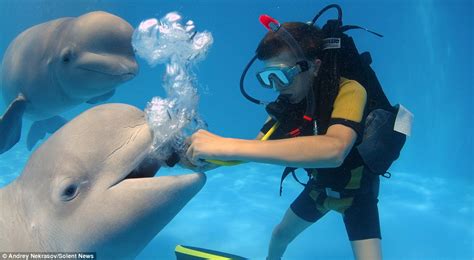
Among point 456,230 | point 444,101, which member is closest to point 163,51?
point 456,230

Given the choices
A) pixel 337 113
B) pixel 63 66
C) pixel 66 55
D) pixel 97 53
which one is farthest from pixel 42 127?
pixel 337 113

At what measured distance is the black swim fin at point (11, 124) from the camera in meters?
6.25

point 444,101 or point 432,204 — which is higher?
point 444,101

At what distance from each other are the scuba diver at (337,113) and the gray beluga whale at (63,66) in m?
2.31

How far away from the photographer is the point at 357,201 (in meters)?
4.37

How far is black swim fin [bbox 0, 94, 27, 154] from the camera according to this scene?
6.25 metres

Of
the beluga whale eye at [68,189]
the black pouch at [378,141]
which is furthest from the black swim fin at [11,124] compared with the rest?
the black pouch at [378,141]

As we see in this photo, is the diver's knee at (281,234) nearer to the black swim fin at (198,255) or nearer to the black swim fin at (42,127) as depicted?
the black swim fin at (198,255)

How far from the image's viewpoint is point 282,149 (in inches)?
114

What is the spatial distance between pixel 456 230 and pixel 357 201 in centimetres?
600

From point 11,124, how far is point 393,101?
73.0 feet

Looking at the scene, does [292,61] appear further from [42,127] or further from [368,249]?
[42,127]

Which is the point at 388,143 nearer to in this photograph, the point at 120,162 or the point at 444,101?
the point at 120,162

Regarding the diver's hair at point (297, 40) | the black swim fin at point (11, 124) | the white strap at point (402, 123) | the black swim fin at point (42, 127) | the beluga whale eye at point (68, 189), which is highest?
the black swim fin at point (42, 127)
